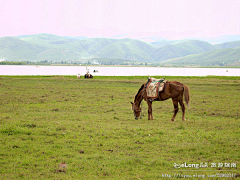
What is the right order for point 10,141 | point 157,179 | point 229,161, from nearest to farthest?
point 157,179 < point 229,161 < point 10,141

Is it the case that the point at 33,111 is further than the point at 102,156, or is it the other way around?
the point at 33,111

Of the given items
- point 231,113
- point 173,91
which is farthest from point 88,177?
point 231,113

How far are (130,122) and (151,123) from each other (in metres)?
1.26

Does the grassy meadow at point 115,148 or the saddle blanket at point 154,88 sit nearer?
the grassy meadow at point 115,148

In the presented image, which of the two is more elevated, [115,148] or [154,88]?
[154,88]

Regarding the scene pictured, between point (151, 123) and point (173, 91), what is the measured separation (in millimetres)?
2328

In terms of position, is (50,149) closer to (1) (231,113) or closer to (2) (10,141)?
(2) (10,141)

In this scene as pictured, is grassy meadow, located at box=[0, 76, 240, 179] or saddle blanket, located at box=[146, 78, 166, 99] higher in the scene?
saddle blanket, located at box=[146, 78, 166, 99]

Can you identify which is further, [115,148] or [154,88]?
[154,88]

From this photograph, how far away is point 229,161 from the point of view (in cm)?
908

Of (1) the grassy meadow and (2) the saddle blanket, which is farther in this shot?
(2) the saddle blanket

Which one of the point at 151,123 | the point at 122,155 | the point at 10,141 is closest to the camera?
the point at 122,155

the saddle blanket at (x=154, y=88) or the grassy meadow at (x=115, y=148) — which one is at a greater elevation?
the saddle blanket at (x=154, y=88)

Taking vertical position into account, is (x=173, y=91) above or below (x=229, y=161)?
above
